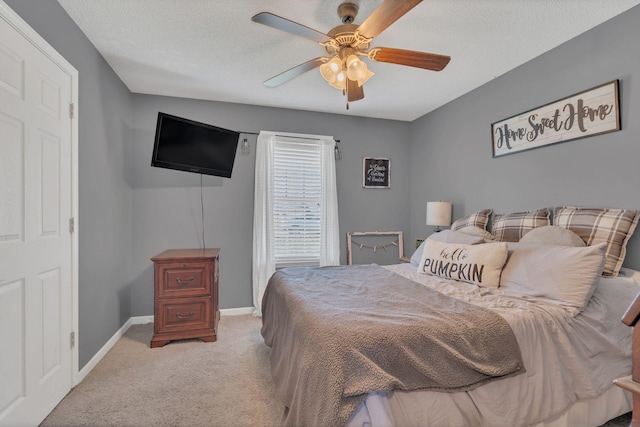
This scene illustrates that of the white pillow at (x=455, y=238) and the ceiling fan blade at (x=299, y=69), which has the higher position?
the ceiling fan blade at (x=299, y=69)

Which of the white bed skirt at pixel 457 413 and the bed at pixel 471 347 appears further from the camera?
the bed at pixel 471 347

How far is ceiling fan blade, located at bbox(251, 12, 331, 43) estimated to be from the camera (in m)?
1.64

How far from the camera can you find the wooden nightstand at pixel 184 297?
281 centimetres

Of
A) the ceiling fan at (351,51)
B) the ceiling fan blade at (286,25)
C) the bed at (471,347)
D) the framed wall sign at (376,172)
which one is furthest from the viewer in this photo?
the framed wall sign at (376,172)

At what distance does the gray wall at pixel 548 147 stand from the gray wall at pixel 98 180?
12.1 ft

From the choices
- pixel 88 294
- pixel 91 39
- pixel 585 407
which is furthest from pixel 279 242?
pixel 585 407

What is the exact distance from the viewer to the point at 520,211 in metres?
2.82

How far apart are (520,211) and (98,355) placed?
3.93 metres

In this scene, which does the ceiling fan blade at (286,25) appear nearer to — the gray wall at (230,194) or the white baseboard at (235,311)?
the gray wall at (230,194)

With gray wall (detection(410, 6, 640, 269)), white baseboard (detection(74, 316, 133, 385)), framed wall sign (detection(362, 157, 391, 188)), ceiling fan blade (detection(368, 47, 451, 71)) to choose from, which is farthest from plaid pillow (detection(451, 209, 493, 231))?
white baseboard (detection(74, 316, 133, 385))

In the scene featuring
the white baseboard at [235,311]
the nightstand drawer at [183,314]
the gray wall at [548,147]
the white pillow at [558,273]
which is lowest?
the white baseboard at [235,311]

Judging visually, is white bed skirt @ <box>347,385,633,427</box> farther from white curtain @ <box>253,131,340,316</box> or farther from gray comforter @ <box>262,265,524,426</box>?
white curtain @ <box>253,131,340,316</box>

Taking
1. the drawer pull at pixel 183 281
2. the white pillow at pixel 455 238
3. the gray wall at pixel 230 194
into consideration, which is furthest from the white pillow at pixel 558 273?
the drawer pull at pixel 183 281

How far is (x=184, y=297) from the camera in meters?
2.88
